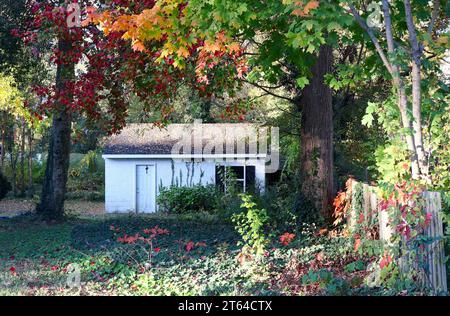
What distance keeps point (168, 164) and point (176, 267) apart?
55.7 ft

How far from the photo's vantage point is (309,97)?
→ 43.3 feet

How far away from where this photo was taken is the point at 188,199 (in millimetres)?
23500

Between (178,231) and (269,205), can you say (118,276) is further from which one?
(269,205)

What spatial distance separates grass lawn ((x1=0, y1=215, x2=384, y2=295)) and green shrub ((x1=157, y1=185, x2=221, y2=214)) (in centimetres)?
1045

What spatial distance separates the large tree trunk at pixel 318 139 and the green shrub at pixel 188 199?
9.92 metres

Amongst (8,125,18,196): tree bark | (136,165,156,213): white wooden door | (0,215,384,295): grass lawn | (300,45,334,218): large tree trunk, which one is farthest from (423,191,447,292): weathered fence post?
(8,125,18,196): tree bark

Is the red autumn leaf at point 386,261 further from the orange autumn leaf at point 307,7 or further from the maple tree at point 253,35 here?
the orange autumn leaf at point 307,7

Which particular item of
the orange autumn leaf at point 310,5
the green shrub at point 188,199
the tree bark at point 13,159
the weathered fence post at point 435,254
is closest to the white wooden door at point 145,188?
the green shrub at point 188,199

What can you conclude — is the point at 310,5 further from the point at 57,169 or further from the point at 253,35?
the point at 57,169

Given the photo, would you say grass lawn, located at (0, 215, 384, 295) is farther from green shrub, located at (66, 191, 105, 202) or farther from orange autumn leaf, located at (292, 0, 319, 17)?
green shrub, located at (66, 191, 105, 202)

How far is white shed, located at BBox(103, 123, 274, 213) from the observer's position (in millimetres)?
24906

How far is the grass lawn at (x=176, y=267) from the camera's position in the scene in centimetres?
730
